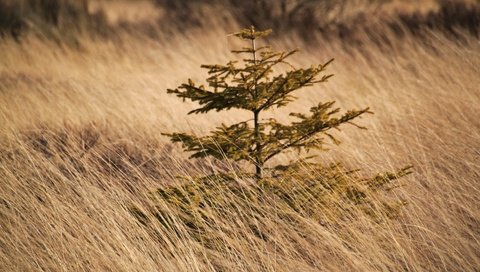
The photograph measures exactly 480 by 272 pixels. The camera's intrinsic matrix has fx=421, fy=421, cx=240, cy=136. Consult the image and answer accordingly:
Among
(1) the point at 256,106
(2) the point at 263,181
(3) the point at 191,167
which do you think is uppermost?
(1) the point at 256,106

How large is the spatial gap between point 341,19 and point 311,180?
8051mm

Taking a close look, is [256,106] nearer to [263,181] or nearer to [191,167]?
[263,181]

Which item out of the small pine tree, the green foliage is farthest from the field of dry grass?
the small pine tree

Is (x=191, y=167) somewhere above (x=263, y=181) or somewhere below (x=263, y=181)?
below

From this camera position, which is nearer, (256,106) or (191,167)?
(256,106)

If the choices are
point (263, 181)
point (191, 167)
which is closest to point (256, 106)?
point (263, 181)

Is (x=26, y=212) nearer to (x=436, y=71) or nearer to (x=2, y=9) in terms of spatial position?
(x=436, y=71)

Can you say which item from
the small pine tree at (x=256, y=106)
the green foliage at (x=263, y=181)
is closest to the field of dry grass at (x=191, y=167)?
the green foliage at (x=263, y=181)

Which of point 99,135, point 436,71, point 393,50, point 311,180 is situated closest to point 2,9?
point 99,135

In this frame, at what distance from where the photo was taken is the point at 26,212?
215 centimetres

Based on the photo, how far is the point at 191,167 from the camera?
3238mm

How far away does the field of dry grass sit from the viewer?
1.80m

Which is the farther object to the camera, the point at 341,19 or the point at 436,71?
the point at 341,19

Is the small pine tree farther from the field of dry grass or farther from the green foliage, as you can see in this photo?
the field of dry grass
